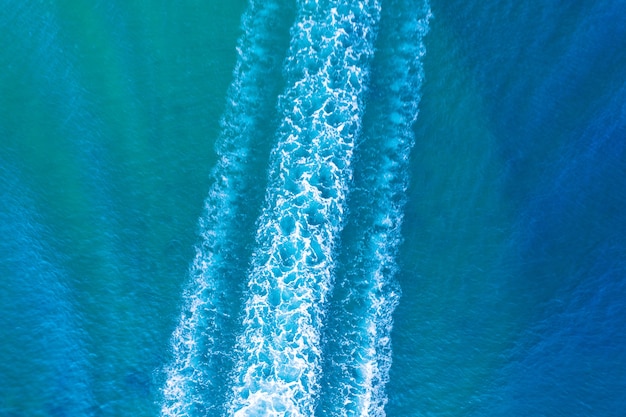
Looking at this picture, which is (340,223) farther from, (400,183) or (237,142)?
(237,142)

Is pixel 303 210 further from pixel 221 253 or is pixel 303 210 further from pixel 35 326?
pixel 35 326

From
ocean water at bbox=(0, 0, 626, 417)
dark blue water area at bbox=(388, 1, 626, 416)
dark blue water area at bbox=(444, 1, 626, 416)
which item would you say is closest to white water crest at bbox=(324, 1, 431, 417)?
ocean water at bbox=(0, 0, 626, 417)

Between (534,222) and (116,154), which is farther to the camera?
(116,154)

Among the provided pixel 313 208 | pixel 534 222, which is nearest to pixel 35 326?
pixel 313 208

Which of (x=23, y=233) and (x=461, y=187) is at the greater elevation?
(x=461, y=187)

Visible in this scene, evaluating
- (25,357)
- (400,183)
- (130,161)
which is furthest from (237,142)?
(25,357)

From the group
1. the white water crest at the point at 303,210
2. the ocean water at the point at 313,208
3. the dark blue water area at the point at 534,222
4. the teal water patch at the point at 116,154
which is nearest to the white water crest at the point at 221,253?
the ocean water at the point at 313,208
